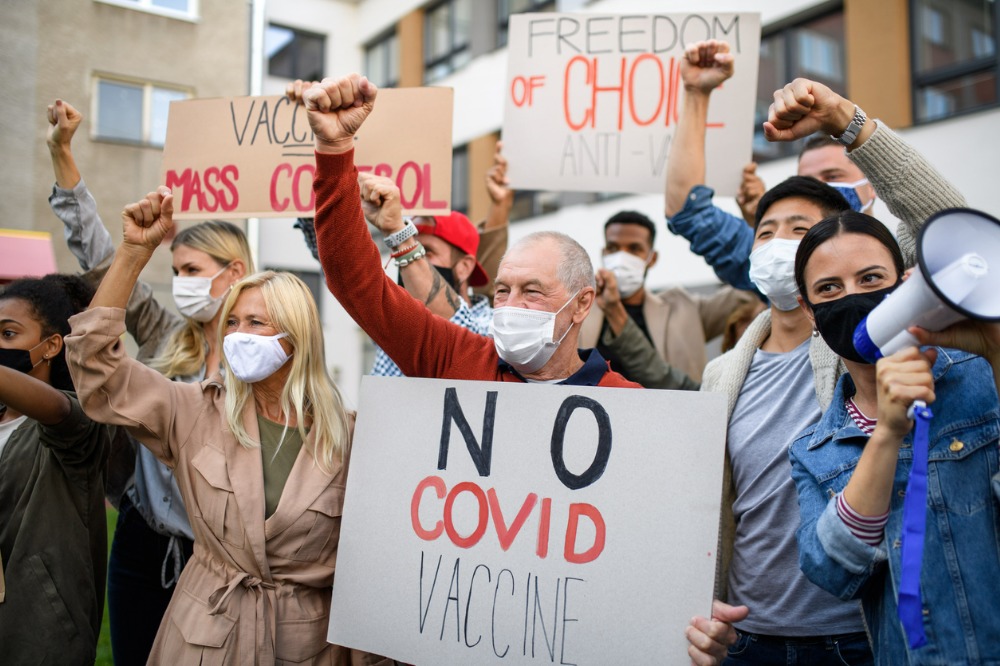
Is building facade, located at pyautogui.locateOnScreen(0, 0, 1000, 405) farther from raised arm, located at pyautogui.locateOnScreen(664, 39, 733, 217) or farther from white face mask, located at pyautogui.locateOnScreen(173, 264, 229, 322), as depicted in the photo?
raised arm, located at pyautogui.locateOnScreen(664, 39, 733, 217)

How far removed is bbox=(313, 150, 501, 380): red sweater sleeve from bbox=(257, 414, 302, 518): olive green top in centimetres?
42

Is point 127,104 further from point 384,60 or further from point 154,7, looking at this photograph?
point 384,60

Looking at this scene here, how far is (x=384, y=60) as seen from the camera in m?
19.3

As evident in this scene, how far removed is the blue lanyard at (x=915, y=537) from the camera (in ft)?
5.02

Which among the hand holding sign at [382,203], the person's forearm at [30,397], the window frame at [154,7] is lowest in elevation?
the person's forearm at [30,397]

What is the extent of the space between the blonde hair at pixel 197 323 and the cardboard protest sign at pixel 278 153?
0.26 ft

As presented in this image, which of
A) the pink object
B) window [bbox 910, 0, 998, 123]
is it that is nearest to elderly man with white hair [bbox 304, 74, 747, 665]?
the pink object

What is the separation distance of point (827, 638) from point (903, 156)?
1.21 m

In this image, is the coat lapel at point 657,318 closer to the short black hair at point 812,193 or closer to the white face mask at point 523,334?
the short black hair at point 812,193

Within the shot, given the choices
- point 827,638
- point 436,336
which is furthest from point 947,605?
point 436,336

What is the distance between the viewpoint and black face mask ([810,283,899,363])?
1.79m

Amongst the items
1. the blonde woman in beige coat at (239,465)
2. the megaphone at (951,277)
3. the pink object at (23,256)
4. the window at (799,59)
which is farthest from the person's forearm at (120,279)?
the window at (799,59)

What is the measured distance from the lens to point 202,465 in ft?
8.00

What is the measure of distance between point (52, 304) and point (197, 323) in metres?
0.56
